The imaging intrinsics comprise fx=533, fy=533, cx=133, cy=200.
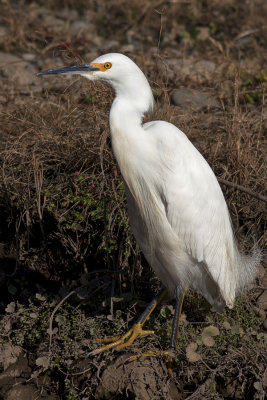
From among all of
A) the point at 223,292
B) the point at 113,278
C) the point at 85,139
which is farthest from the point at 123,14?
the point at 223,292

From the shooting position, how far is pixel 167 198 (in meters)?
2.53

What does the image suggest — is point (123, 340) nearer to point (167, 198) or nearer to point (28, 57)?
point (167, 198)

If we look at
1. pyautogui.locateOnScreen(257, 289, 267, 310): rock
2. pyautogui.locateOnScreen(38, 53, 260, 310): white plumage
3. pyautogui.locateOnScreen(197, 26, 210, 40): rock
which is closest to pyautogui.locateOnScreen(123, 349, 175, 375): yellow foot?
pyautogui.locateOnScreen(38, 53, 260, 310): white plumage

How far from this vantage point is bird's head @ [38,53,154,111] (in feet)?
7.87

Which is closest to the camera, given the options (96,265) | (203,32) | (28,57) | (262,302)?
(262,302)

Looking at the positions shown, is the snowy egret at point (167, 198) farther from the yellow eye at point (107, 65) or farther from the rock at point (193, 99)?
the rock at point (193, 99)

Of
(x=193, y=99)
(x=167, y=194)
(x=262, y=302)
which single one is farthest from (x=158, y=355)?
(x=193, y=99)

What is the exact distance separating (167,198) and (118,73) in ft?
2.04

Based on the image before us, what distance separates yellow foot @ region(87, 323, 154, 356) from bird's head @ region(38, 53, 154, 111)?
1.25 metres

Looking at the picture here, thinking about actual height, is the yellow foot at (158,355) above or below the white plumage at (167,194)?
below

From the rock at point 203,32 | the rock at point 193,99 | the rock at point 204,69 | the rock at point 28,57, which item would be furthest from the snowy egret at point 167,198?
the rock at point 203,32

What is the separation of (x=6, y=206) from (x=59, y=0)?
3.74 m

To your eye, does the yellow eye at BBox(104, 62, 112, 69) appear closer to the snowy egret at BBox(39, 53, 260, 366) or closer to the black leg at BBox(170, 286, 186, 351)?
the snowy egret at BBox(39, 53, 260, 366)

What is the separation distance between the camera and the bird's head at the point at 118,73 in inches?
94.4
